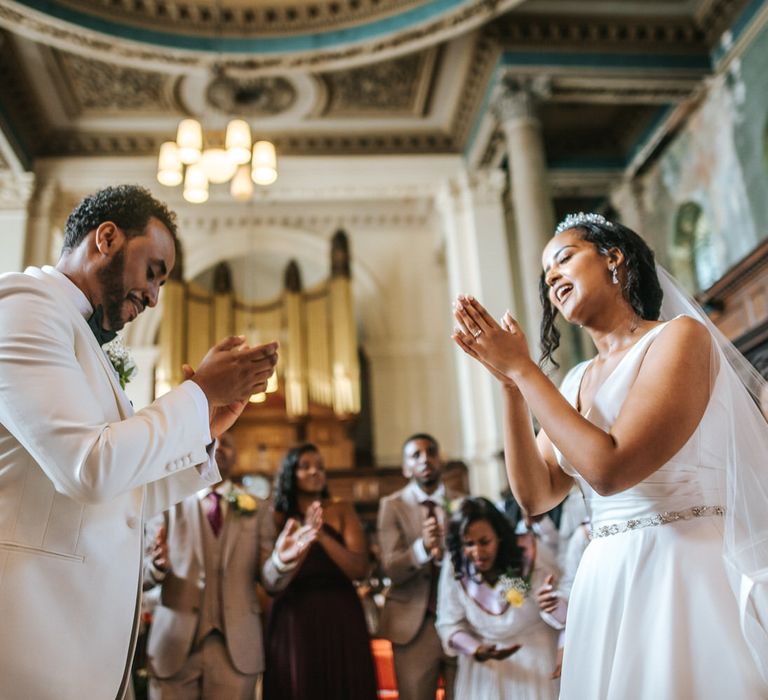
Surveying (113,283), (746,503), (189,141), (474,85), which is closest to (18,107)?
(189,141)

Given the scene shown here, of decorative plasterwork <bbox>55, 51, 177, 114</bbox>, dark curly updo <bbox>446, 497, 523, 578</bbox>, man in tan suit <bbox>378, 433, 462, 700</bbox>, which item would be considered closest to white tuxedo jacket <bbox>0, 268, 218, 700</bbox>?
dark curly updo <bbox>446, 497, 523, 578</bbox>

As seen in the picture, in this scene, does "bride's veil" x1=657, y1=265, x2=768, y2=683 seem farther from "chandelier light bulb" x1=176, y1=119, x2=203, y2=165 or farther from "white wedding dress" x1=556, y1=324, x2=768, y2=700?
"chandelier light bulb" x1=176, y1=119, x2=203, y2=165

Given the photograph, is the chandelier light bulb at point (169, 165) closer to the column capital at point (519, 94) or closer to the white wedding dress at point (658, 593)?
the column capital at point (519, 94)

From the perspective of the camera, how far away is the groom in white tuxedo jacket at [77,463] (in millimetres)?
1430

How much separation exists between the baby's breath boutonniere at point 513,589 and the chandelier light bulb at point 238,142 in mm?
4744

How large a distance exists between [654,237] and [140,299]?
31.0 ft

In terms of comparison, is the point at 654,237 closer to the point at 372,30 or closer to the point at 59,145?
the point at 372,30

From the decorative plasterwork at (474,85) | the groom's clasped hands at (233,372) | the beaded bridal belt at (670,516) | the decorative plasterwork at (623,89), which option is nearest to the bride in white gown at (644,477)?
the beaded bridal belt at (670,516)

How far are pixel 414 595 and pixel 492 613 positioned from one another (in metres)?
0.77

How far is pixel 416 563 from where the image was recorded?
13.1ft

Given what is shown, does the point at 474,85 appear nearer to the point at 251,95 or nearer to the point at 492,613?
the point at 251,95

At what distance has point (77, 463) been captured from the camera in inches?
55.7

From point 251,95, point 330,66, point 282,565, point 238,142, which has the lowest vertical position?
point 282,565

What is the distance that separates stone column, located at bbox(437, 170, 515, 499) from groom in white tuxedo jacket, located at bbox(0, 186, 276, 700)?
23.0ft
